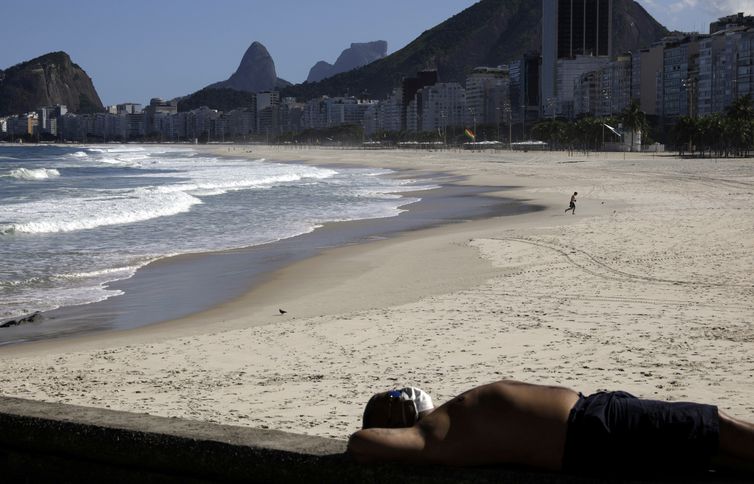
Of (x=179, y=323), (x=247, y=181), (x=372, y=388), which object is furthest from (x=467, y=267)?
(x=247, y=181)

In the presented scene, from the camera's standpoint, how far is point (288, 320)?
10438mm

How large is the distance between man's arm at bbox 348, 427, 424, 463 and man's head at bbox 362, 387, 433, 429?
0.20 metres

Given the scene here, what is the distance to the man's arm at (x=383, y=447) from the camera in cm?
248

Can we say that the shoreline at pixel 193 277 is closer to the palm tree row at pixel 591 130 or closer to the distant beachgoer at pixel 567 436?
the distant beachgoer at pixel 567 436

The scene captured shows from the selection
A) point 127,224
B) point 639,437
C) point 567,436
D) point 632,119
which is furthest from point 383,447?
point 632,119

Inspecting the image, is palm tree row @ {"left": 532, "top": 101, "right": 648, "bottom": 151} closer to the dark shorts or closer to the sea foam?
the sea foam

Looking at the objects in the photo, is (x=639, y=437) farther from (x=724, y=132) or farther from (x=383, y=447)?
(x=724, y=132)

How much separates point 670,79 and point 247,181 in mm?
102950

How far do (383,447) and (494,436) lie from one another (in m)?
0.29

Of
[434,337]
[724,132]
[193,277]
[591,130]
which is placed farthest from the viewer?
[591,130]

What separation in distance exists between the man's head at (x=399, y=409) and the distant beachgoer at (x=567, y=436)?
0.12 meters

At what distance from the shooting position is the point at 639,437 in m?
2.43

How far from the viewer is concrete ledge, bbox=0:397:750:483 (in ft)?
8.06

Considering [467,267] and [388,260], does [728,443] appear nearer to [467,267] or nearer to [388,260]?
[467,267]
